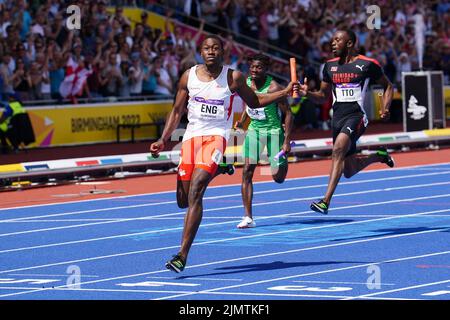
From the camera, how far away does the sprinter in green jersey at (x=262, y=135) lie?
16.0 m

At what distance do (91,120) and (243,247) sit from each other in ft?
53.2

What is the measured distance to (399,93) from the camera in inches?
1452

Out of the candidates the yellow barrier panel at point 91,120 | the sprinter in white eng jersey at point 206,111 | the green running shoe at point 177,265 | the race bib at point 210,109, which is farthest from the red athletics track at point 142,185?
the green running shoe at point 177,265

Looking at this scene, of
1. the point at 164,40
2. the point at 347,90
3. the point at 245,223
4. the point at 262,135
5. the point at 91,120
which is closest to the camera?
the point at 245,223

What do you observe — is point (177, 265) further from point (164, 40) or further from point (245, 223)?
point (164, 40)

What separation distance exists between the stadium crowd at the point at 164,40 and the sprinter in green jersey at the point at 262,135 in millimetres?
11767

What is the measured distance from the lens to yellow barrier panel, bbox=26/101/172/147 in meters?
28.8

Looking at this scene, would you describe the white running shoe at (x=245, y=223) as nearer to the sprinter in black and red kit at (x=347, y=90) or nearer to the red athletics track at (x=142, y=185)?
the sprinter in black and red kit at (x=347, y=90)

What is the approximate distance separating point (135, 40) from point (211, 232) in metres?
15.8

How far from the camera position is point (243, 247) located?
1421 cm

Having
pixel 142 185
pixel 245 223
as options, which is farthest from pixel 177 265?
pixel 142 185

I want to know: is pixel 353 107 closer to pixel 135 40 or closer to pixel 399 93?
pixel 135 40

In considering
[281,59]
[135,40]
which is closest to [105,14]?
[135,40]

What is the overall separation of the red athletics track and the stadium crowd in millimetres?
5322
